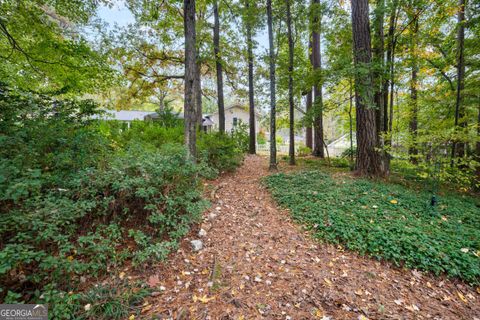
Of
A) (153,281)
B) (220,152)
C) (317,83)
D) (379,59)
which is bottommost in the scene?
(153,281)

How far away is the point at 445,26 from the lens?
20.2 ft

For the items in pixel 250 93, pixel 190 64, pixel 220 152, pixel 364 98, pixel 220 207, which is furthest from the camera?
pixel 250 93

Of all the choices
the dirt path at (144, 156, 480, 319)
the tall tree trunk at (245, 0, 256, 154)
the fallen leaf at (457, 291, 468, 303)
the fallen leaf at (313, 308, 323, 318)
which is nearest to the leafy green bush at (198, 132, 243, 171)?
the dirt path at (144, 156, 480, 319)

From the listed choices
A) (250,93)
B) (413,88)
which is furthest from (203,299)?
(413,88)

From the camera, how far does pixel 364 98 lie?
15.0ft

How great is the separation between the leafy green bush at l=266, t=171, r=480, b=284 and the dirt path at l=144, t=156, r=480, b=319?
7.7 inches

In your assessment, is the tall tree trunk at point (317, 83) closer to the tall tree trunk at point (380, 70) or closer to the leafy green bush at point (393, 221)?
the tall tree trunk at point (380, 70)

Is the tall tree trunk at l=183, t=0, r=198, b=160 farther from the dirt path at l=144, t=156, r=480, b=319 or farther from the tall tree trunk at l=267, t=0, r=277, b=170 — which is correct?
the tall tree trunk at l=267, t=0, r=277, b=170

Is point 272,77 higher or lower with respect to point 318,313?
higher

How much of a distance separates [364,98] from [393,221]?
9.47 feet

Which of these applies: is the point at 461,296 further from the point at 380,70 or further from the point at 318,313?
the point at 380,70

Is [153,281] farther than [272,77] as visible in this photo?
No

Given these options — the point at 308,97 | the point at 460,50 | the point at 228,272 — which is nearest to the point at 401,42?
the point at 460,50

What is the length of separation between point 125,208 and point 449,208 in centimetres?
549
